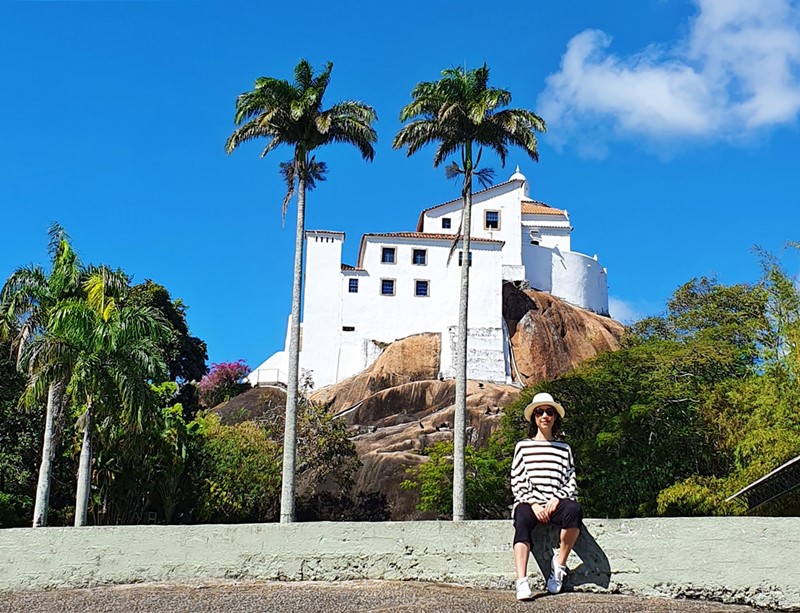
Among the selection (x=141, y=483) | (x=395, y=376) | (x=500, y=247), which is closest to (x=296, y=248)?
(x=141, y=483)

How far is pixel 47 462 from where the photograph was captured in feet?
74.7

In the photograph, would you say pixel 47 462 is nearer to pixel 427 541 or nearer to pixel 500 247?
pixel 427 541

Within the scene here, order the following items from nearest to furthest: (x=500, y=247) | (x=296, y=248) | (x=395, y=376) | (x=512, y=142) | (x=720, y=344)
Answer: (x=296, y=248) < (x=512, y=142) < (x=720, y=344) < (x=395, y=376) < (x=500, y=247)

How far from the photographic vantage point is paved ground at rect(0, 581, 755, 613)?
26.0ft

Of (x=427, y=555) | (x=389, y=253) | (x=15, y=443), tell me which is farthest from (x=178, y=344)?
(x=427, y=555)

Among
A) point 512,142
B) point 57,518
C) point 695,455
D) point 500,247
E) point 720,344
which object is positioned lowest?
point 57,518

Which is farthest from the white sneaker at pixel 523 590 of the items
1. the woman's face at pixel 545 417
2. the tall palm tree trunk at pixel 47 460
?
the tall palm tree trunk at pixel 47 460

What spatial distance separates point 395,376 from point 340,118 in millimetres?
27760

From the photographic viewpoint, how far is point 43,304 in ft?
75.4

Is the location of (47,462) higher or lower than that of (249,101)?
lower

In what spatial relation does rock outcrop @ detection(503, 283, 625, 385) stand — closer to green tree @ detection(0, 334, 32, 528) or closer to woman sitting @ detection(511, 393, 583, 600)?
green tree @ detection(0, 334, 32, 528)

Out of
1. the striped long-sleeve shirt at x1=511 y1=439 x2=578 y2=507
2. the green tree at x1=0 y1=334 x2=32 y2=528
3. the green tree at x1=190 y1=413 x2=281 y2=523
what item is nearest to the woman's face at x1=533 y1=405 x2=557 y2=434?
the striped long-sleeve shirt at x1=511 y1=439 x2=578 y2=507

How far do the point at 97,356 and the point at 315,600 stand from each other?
610 inches

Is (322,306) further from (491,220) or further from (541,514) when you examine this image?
(541,514)
